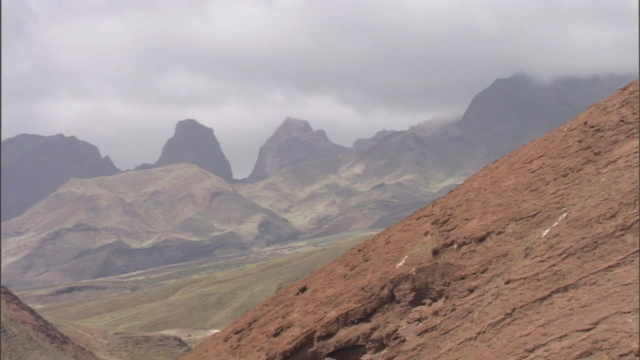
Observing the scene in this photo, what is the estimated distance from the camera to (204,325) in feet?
405

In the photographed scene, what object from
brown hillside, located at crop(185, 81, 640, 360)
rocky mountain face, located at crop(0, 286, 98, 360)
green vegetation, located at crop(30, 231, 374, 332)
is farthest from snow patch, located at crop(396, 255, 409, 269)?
green vegetation, located at crop(30, 231, 374, 332)

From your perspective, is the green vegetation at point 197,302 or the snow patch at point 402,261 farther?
the green vegetation at point 197,302

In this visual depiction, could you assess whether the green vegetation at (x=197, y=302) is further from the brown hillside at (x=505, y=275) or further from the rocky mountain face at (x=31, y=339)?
the brown hillside at (x=505, y=275)

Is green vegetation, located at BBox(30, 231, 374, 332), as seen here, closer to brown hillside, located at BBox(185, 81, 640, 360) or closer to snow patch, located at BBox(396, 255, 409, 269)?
brown hillside, located at BBox(185, 81, 640, 360)

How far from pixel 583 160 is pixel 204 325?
360 ft

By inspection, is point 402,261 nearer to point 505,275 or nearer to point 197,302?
point 505,275

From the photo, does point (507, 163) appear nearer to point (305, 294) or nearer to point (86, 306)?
point (305, 294)

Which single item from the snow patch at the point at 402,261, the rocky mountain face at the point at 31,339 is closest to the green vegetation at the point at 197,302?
the rocky mountain face at the point at 31,339

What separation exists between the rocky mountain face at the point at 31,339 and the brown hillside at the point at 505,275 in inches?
2333

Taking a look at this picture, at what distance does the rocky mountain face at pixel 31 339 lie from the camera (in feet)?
253

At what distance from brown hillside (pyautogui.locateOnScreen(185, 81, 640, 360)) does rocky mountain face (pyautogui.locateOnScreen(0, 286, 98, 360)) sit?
194ft

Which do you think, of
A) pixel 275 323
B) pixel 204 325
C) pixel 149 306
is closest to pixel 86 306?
pixel 149 306

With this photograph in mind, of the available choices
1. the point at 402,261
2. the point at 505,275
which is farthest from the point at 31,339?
the point at 505,275

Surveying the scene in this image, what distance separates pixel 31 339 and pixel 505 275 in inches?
2955
